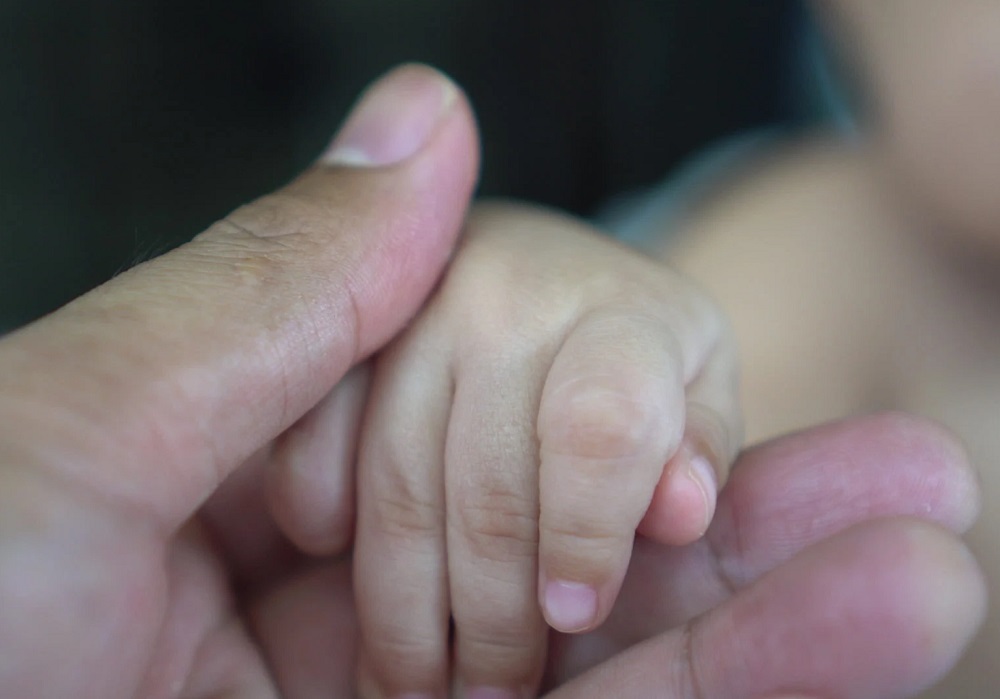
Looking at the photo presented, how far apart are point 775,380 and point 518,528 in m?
0.65

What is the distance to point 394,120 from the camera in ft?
2.45

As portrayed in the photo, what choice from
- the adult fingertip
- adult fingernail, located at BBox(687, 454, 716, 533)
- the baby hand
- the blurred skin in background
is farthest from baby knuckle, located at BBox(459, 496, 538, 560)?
the blurred skin in background

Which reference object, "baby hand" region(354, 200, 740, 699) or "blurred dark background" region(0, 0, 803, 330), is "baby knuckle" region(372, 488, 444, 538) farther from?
"blurred dark background" region(0, 0, 803, 330)

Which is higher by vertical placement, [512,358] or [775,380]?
[512,358]

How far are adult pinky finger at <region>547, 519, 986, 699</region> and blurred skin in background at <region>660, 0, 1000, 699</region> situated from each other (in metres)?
0.54

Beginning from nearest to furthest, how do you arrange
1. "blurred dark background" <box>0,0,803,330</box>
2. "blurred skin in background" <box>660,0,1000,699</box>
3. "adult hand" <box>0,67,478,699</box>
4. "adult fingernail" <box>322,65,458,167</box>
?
1. "adult hand" <box>0,67,478,699</box>
2. "adult fingernail" <box>322,65,458,167</box>
3. "blurred skin in background" <box>660,0,1000,699</box>
4. "blurred dark background" <box>0,0,803,330</box>

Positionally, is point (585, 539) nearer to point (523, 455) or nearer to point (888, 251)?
point (523, 455)

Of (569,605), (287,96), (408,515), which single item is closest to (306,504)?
(408,515)

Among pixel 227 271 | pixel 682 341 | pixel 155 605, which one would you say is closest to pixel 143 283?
pixel 227 271

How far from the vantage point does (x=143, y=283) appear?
58 cm

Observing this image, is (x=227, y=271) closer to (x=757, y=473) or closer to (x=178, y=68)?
(x=757, y=473)

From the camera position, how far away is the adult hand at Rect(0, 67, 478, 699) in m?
0.46

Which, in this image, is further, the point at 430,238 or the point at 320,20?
the point at 320,20

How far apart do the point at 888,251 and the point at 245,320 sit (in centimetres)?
93
